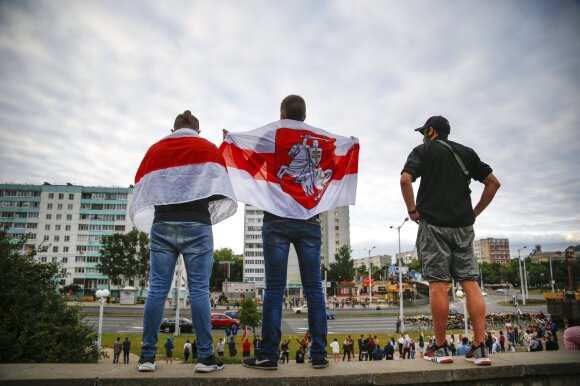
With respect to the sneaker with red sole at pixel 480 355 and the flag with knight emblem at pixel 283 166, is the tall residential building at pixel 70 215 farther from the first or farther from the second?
the sneaker with red sole at pixel 480 355

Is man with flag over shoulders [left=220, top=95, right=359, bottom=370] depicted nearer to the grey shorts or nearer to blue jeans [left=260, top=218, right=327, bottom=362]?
blue jeans [left=260, top=218, right=327, bottom=362]

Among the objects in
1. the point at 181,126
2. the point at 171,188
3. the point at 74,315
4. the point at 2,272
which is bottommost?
the point at 74,315

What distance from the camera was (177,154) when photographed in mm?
3805

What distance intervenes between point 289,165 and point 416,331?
3628cm

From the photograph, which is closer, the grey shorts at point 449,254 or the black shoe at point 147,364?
the black shoe at point 147,364

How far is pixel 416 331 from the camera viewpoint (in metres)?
35.6

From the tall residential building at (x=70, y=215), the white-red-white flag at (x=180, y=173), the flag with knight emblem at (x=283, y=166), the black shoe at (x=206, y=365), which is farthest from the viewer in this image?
the tall residential building at (x=70, y=215)

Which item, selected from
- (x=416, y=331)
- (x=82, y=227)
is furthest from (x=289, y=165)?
(x=82, y=227)

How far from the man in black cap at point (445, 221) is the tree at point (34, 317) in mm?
5238

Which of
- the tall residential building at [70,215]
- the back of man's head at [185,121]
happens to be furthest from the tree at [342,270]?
the back of man's head at [185,121]

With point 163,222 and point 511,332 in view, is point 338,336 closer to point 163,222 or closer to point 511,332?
point 511,332

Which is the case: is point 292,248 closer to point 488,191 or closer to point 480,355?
point 488,191

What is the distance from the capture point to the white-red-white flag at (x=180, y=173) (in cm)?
367

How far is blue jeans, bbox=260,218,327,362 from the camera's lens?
11.7 ft
